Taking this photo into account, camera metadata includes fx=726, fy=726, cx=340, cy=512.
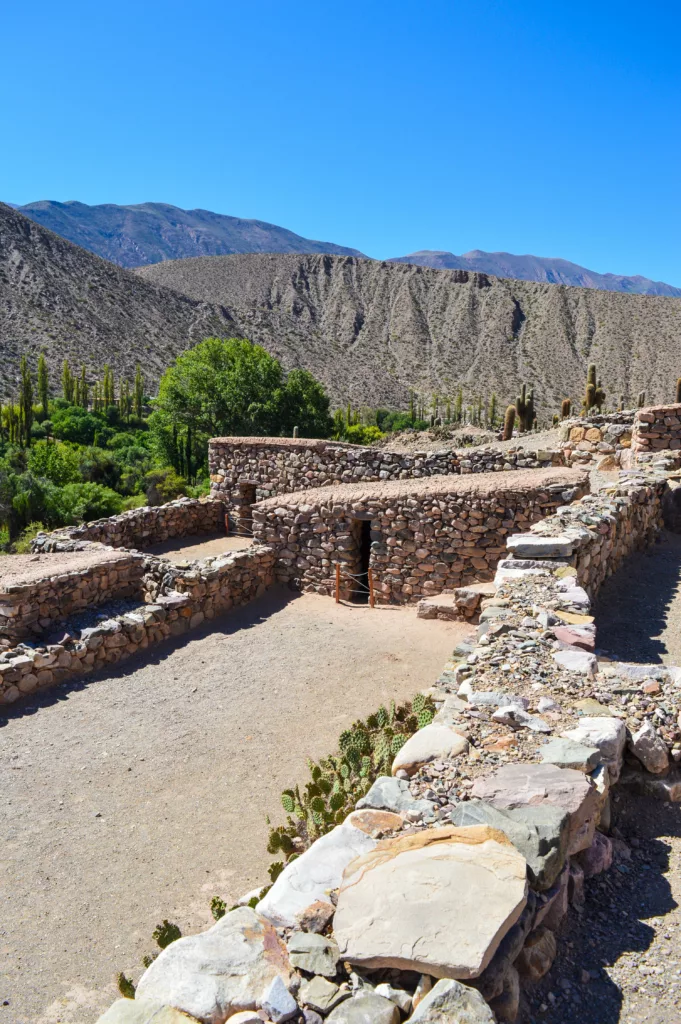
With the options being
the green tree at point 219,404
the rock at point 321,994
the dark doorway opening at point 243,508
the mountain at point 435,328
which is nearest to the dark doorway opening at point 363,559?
the dark doorway opening at point 243,508

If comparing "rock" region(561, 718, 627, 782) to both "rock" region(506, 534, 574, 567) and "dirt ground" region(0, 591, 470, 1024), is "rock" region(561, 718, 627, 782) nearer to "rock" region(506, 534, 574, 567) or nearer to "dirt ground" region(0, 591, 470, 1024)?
"dirt ground" region(0, 591, 470, 1024)

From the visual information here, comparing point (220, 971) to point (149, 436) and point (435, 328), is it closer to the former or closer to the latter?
point (149, 436)

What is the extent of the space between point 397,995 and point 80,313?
58.0 meters

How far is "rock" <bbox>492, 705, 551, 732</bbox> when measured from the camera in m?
3.93

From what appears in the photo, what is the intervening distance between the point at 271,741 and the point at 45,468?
700 inches

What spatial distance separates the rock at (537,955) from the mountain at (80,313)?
43070 mm

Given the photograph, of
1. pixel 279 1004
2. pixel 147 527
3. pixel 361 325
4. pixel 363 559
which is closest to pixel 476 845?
pixel 279 1004

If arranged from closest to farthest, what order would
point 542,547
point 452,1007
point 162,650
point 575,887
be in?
point 452,1007
point 575,887
point 542,547
point 162,650

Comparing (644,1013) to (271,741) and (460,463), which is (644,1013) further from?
(460,463)

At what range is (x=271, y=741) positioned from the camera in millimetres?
7008

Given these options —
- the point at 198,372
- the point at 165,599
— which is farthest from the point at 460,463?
the point at 198,372

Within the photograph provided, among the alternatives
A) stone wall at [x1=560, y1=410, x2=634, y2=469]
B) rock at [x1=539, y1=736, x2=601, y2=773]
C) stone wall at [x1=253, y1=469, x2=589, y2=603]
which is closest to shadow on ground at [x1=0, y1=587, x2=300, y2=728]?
stone wall at [x1=253, y1=469, x2=589, y2=603]

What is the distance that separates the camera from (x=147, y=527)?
52.0ft

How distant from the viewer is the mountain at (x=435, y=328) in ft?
197
